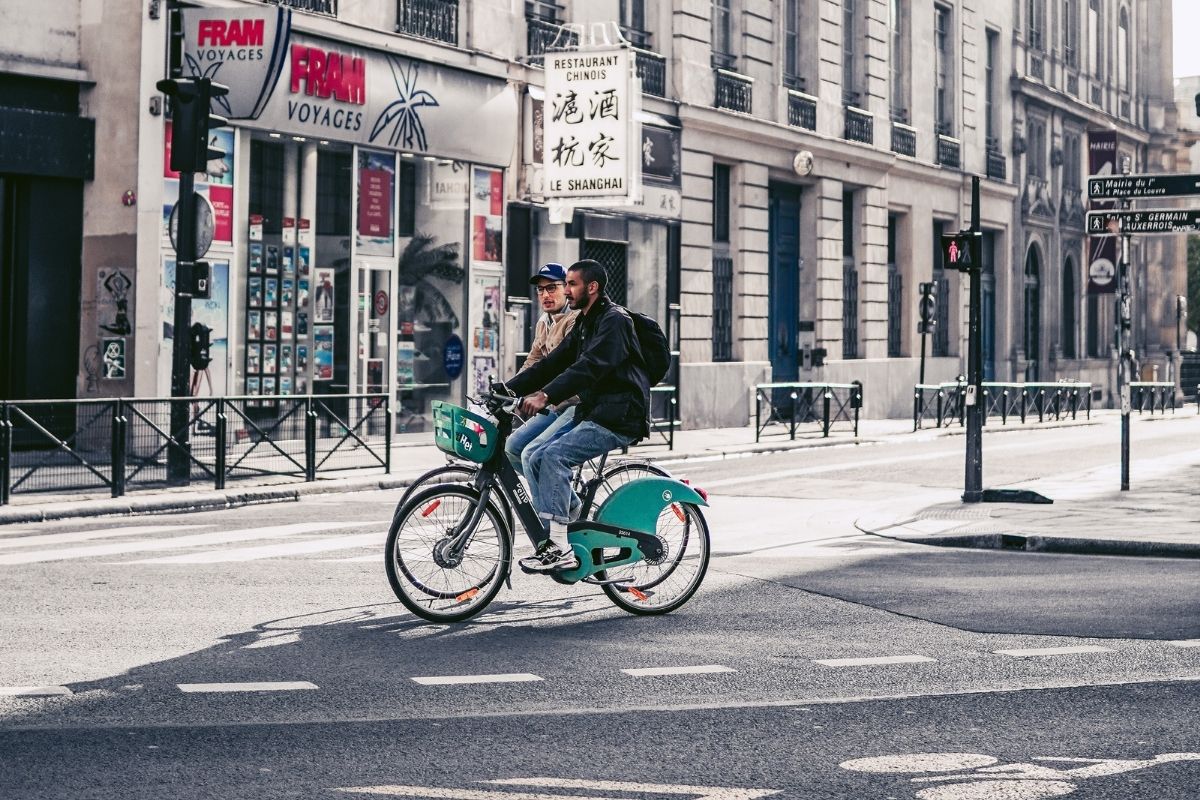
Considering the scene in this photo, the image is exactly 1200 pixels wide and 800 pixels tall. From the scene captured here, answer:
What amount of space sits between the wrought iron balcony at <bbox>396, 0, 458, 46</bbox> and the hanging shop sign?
0.51 metres

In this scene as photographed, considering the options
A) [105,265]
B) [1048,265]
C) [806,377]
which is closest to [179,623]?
[105,265]

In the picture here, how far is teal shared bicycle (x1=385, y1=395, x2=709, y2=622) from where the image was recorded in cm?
809

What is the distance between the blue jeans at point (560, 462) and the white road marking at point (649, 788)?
3.10 m

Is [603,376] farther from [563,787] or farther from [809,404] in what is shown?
[809,404]

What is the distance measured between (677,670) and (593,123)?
1836 cm

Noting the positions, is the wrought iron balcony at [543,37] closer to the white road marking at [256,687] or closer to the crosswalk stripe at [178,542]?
the crosswalk stripe at [178,542]

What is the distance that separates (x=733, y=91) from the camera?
3055cm

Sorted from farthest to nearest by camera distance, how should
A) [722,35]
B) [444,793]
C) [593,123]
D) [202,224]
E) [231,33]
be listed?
[722,35], [593,123], [231,33], [202,224], [444,793]

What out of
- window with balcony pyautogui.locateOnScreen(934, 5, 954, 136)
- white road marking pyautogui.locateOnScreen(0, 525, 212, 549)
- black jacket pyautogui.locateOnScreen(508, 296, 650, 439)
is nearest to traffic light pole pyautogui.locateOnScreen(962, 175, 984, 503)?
white road marking pyautogui.locateOnScreen(0, 525, 212, 549)

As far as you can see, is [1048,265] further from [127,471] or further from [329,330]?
[127,471]

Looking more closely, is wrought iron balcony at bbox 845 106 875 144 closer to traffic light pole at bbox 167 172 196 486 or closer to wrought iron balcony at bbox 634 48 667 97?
wrought iron balcony at bbox 634 48 667 97

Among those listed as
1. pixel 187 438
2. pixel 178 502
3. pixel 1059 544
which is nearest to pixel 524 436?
pixel 1059 544

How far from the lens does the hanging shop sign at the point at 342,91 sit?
18.5 meters

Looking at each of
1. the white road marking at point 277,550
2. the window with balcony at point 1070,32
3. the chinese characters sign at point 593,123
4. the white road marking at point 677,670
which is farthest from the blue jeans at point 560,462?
the window with balcony at point 1070,32
